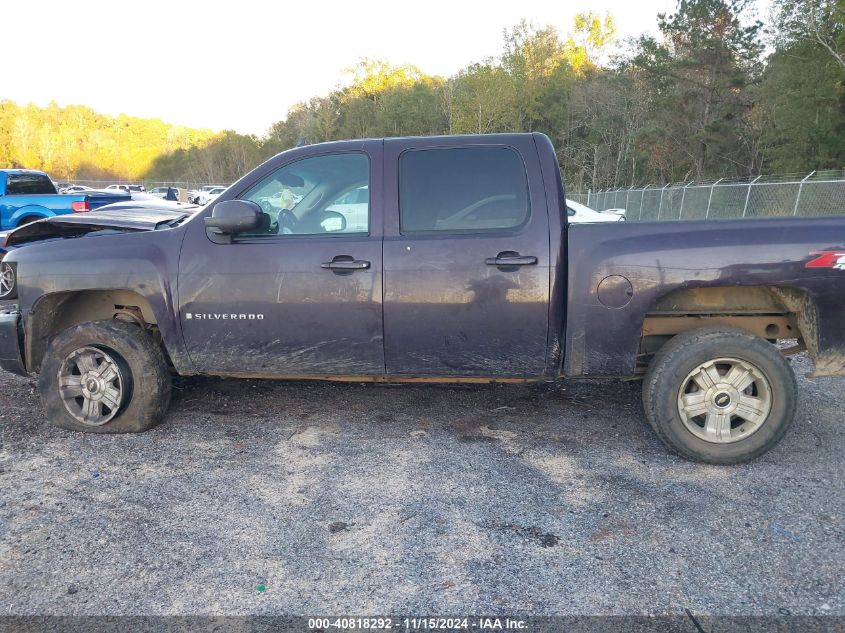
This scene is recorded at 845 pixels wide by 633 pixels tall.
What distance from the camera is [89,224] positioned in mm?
4211

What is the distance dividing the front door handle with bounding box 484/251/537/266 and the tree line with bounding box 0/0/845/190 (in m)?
20.0

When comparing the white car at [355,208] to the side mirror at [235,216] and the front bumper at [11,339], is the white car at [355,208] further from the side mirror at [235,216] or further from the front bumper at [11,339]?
the front bumper at [11,339]

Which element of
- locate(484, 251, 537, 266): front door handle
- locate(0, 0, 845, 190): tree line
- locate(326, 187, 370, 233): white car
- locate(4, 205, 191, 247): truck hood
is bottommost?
locate(484, 251, 537, 266): front door handle

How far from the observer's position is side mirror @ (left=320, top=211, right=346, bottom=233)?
3871mm

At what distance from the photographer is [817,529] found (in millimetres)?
2900

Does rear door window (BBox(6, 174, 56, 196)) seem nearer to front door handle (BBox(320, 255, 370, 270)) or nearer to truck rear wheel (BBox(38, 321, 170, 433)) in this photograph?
truck rear wheel (BBox(38, 321, 170, 433))

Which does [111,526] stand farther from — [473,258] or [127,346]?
[473,258]

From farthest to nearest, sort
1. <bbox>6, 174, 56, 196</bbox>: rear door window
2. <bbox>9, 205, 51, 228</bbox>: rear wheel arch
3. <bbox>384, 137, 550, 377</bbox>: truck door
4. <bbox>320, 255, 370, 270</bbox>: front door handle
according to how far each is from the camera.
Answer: <bbox>6, 174, 56, 196</bbox>: rear door window, <bbox>9, 205, 51, 228</bbox>: rear wheel arch, <bbox>320, 255, 370, 270</bbox>: front door handle, <bbox>384, 137, 550, 377</bbox>: truck door

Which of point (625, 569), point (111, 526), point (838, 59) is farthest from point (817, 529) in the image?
point (838, 59)

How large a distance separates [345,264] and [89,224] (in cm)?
195

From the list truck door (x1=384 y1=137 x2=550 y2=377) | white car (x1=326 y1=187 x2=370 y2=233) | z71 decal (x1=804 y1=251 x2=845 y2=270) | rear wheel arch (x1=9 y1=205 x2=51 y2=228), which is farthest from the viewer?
rear wheel arch (x1=9 y1=205 x2=51 y2=228)

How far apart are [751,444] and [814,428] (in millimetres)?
945

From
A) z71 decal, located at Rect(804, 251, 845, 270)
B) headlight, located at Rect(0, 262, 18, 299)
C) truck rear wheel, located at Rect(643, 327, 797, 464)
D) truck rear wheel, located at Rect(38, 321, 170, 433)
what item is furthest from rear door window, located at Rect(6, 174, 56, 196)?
z71 decal, located at Rect(804, 251, 845, 270)

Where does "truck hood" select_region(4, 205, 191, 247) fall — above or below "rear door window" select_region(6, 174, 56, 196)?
below
